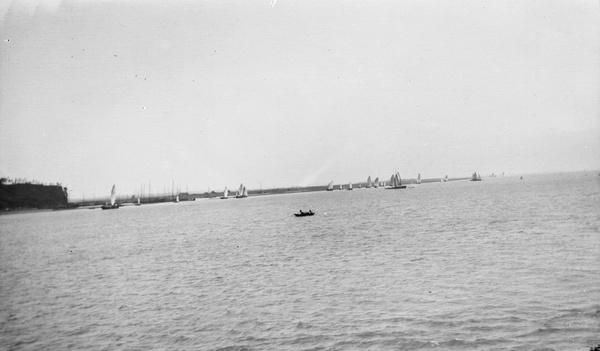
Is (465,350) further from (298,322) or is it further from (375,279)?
(375,279)

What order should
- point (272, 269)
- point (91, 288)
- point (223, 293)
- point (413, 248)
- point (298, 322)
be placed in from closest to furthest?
point (298, 322)
point (223, 293)
point (91, 288)
point (272, 269)
point (413, 248)

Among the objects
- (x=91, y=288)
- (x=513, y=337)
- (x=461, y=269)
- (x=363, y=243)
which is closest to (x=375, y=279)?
(x=461, y=269)

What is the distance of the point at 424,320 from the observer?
18344 mm

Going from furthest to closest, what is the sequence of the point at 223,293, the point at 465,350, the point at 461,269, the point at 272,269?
1. the point at 272,269
2. the point at 461,269
3. the point at 223,293
4. the point at 465,350

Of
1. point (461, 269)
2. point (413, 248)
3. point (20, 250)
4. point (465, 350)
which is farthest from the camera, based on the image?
point (20, 250)

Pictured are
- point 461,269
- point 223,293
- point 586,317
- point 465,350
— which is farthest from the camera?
point 461,269

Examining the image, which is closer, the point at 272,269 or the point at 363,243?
the point at 272,269

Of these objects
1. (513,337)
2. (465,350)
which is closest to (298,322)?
(465,350)

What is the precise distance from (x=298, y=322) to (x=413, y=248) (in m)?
21.7

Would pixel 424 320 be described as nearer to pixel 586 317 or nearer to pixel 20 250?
pixel 586 317

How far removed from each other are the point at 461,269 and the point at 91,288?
26141 millimetres

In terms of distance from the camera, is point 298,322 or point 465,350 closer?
point 465,350

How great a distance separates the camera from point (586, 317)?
→ 17.7 metres

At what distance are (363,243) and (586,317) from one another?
26522mm
